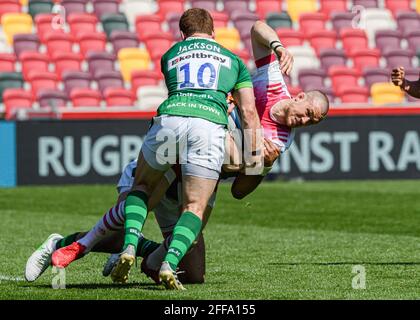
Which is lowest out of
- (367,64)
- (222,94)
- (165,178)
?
(165,178)

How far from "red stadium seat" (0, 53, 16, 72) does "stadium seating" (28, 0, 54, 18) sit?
170 centimetres

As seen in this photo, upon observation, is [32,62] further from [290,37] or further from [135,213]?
[135,213]

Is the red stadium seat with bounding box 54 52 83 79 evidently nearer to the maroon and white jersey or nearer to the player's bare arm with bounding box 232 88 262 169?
the maroon and white jersey

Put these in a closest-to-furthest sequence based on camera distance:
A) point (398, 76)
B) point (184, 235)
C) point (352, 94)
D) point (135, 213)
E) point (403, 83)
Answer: point (184, 235), point (135, 213), point (398, 76), point (403, 83), point (352, 94)

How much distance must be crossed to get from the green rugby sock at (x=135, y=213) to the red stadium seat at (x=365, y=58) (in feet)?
62.3

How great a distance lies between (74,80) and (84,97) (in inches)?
26.2

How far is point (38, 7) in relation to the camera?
83.7 ft

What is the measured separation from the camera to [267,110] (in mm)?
8945

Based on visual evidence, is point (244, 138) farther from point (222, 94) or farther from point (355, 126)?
point (355, 126)

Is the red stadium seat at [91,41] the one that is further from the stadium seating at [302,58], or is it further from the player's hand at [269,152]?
the player's hand at [269,152]

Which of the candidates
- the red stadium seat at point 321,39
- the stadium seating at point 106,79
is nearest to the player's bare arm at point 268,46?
the stadium seating at point 106,79

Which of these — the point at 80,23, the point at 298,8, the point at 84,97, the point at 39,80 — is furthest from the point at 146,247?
the point at 298,8
